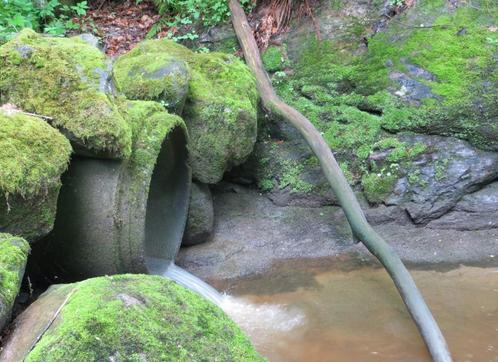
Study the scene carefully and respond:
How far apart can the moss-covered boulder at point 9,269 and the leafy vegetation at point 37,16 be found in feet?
14.5

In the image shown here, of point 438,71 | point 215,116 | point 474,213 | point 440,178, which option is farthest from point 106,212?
point 438,71

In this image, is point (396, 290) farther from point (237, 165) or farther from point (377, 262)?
point (237, 165)

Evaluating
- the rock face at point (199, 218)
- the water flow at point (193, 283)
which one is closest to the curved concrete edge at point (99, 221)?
the water flow at point (193, 283)

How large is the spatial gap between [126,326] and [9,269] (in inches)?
26.8

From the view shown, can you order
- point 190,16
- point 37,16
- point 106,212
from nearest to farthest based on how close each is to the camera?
point 106,212 → point 37,16 → point 190,16

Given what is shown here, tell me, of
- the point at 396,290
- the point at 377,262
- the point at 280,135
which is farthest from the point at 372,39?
the point at 396,290

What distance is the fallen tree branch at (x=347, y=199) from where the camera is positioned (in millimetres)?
4148

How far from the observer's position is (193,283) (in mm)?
5078

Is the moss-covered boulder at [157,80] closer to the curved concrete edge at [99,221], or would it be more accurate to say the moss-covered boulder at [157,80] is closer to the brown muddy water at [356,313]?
the curved concrete edge at [99,221]

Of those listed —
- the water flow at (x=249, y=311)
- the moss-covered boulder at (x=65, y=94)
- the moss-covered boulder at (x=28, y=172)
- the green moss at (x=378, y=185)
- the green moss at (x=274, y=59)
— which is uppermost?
the green moss at (x=274, y=59)

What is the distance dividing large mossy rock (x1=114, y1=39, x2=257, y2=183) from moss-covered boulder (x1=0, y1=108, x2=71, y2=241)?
196 cm

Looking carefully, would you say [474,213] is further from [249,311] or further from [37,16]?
[37,16]

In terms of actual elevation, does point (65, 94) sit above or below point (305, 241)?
above

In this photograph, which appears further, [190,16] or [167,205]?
[190,16]
